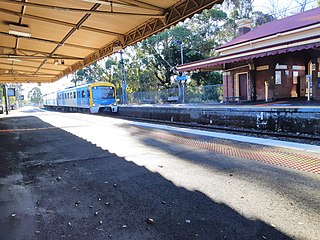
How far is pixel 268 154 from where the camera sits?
6.37 meters

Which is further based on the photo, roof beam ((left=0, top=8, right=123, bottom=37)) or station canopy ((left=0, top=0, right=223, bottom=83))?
roof beam ((left=0, top=8, right=123, bottom=37))

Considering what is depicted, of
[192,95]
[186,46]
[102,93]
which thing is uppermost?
[186,46]

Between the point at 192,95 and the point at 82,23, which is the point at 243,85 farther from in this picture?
the point at 82,23

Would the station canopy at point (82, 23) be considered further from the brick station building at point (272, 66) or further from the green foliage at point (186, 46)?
the green foliage at point (186, 46)

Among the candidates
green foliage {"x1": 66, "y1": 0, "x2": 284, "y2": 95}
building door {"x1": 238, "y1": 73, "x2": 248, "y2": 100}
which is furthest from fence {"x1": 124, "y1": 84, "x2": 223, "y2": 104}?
building door {"x1": 238, "y1": 73, "x2": 248, "y2": 100}

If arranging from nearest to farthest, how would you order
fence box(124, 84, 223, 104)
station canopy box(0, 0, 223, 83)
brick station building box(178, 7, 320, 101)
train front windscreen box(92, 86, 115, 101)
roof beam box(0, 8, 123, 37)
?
station canopy box(0, 0, 223, 83) < roof beam box(0, 8, 123, 37) < brick station building box(178, 7, 320, 101) < train front windscreen box(92, 86, 115, 101) < fence box(124, 84, 223, 104)

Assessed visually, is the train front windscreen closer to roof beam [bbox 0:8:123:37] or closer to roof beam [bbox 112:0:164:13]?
roof beam [bbox 0:8:123:37]

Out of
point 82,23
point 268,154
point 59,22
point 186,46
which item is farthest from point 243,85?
point 186,46

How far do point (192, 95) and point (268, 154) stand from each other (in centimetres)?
2634

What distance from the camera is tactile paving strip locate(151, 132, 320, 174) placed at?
5.36 metres

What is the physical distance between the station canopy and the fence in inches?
652

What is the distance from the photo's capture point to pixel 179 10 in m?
9.20

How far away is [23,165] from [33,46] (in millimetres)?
11400

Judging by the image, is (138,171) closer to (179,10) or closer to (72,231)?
(72,231)
